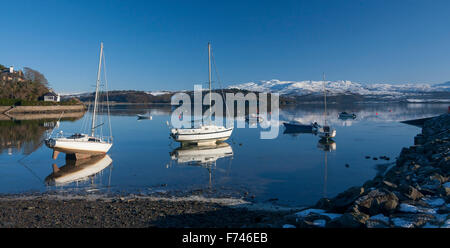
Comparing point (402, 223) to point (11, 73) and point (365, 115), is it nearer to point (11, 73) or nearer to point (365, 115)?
point (365, 115)

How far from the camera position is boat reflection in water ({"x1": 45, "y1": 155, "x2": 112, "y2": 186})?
50.2 feet

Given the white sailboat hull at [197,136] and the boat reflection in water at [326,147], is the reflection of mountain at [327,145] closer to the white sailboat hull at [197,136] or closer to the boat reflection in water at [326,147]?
the boat reflection in water at [326,147]

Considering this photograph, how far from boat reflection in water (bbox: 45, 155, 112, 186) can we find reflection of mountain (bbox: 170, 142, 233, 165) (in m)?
4.54

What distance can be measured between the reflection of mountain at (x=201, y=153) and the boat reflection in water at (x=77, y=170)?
4.54 m

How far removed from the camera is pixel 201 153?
23.3 meters

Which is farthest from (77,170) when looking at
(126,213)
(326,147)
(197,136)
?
(326,147)

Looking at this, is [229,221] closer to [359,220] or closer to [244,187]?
[359,220]

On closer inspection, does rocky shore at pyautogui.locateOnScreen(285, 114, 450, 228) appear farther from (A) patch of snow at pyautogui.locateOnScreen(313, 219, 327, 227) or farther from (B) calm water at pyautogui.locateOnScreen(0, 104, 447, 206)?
(B) calm water at pyautogui.locateOnScreen(0, 104, 447, 206)

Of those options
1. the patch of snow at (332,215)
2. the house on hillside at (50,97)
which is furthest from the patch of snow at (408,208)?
the house on hillside at (50,97)

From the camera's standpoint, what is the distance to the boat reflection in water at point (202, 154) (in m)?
19.5

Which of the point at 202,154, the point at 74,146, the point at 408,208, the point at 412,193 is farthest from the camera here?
the point at 202,154

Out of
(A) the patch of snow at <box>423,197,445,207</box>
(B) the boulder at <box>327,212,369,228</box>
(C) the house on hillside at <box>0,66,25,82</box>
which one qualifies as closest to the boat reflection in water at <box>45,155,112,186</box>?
(B) the boulder at <box>327,212,369,228</box>

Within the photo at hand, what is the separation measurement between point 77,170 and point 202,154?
8.35 m
